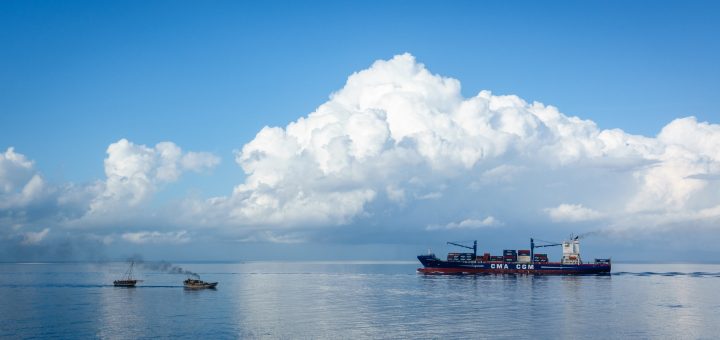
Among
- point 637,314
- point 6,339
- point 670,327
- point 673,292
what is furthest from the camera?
point 673,292

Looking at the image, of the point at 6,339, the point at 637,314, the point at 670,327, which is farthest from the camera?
the point at 637,314

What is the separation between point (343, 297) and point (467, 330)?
194 feet

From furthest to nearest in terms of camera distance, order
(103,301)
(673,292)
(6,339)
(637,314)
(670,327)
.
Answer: (673,292)
(103,301)
(637,314)
(670,327)
(6,339)

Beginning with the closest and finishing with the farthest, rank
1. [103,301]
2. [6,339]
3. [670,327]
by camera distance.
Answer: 1. [6,339]
2. [670,327]
3. [103,301]

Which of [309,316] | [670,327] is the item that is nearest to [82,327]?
[309,316]

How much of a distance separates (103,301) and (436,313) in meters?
71.1

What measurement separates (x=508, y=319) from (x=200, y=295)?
252ft

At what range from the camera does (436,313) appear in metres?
102

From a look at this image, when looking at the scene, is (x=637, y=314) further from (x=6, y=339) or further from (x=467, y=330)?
(x=6, y=339)

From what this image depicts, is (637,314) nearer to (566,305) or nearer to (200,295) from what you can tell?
(566,305)

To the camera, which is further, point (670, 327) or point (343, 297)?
point (343, 297)

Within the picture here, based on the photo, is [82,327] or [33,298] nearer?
[82,327]

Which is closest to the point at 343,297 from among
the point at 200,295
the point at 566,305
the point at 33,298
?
the point at 200,295

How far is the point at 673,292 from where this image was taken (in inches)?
6181
